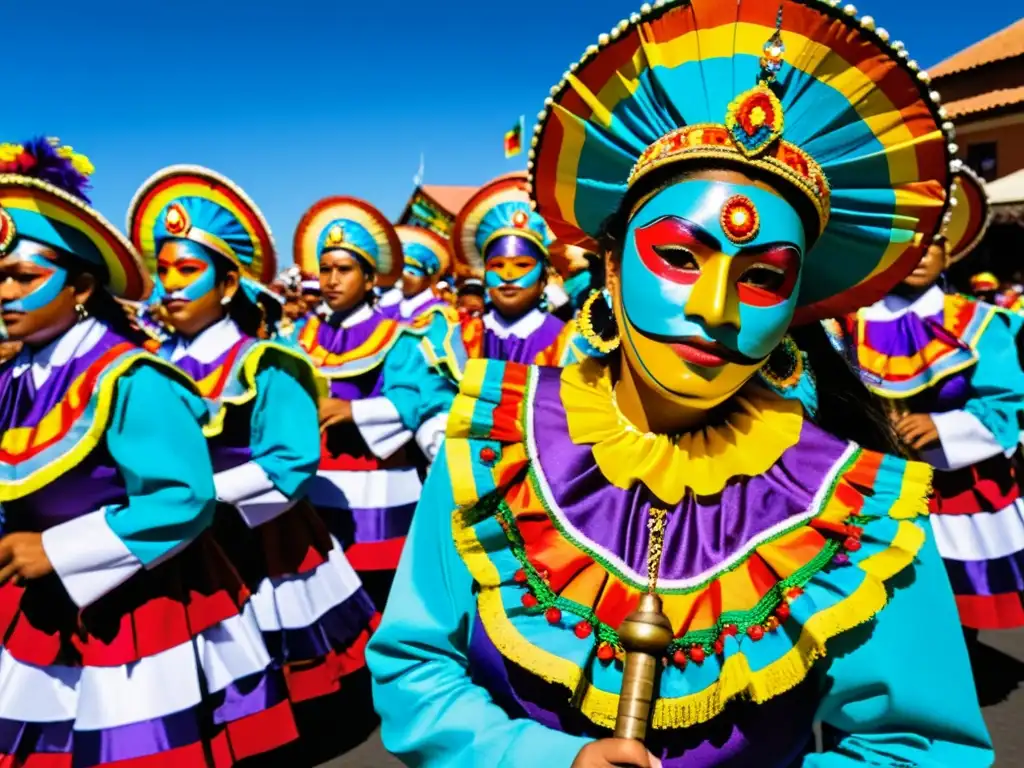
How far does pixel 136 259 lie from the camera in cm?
320

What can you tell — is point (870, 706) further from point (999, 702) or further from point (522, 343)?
point (522, 343)

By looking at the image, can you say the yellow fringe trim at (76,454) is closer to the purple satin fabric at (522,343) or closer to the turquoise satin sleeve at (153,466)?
the turquoise satin sleeve at (153,466)

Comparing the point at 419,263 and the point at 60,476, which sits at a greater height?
the point at 419,263

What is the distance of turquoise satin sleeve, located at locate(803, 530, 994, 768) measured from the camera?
129 cm

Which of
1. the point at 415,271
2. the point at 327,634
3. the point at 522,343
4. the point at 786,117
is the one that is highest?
the point at 415,271

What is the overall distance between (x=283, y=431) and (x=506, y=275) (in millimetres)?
2724

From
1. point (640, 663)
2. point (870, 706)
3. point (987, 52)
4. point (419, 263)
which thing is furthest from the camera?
point (987, 52)

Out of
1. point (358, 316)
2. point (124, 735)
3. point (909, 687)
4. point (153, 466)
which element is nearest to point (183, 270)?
point (153, 466)

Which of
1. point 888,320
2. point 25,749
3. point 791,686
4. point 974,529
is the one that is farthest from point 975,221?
point 25,749

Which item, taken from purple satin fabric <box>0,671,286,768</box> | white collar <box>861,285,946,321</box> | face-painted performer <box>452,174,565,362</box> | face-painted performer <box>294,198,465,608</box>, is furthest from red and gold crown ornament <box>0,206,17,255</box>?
white collar <box>861,285,946,321</box>

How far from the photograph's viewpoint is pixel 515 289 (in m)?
5.94

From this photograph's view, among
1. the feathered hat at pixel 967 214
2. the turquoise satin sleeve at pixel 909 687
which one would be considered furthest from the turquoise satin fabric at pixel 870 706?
the feathered hat at pixel 967 214

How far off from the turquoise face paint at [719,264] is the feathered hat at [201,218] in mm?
3106

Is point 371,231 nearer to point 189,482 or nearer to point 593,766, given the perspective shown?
point 189,482
